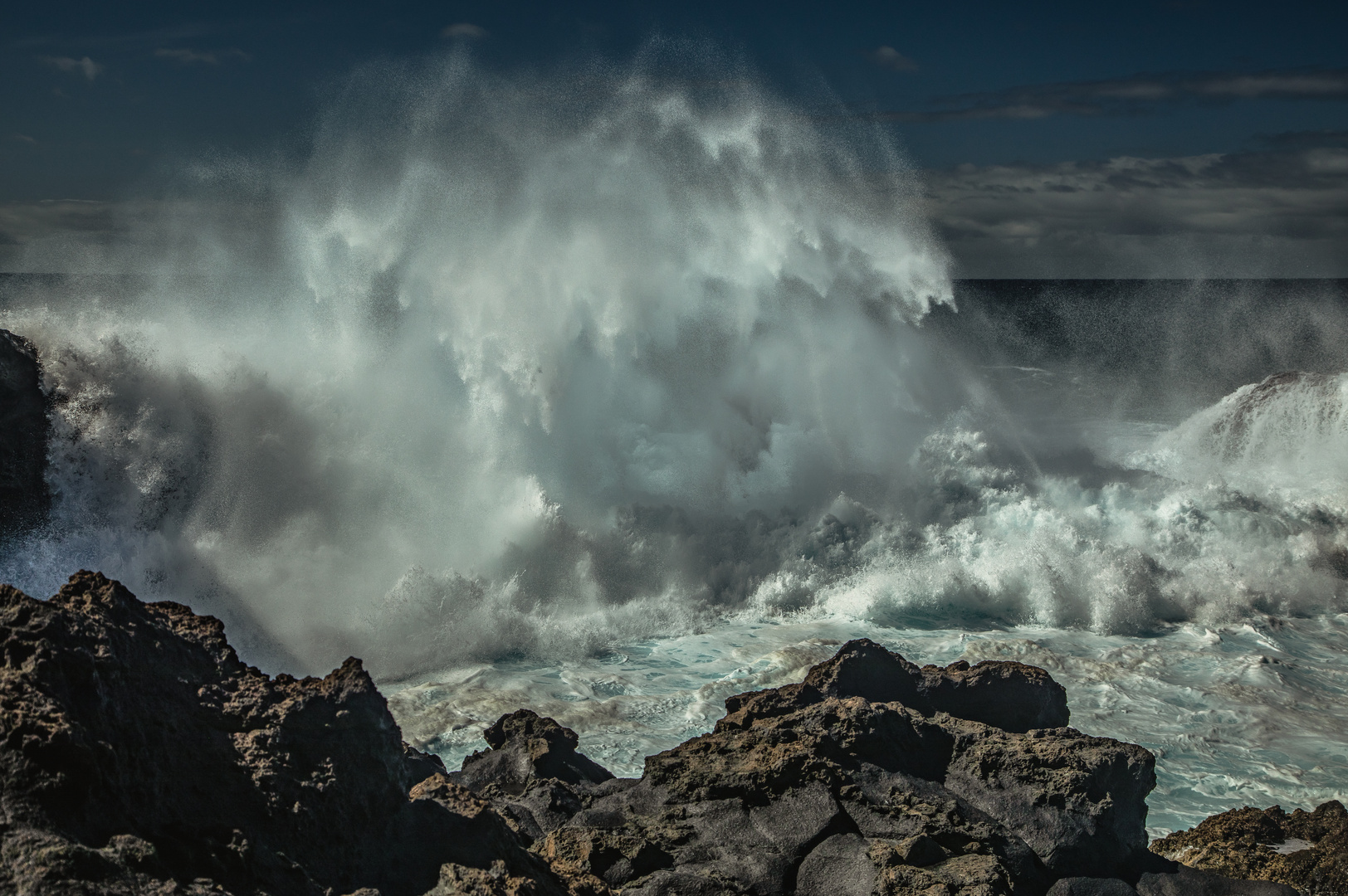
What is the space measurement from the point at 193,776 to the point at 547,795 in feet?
9.36

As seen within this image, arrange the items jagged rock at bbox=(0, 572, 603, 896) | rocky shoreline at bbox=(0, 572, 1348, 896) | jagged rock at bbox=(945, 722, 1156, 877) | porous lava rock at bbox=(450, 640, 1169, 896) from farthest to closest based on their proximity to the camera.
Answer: jagged rock at bbox=(945, 722, 1156, 877), porous lava rock at bbox=(450, 640, 1169, 896), rocky shoreline at bbox=(0, 572, 1348, 896), jagged rock at bbox=(0, 572, 603, 896)

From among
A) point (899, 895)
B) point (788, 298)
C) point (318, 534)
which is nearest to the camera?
point (899, 895)

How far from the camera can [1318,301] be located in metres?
77.6

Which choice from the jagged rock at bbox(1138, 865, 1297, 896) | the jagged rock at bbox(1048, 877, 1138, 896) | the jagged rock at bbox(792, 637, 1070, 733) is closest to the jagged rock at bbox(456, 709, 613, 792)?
the jagged rock at bbox(792, 637, 1070, 733)

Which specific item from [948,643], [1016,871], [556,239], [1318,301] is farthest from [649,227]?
[1318,301]

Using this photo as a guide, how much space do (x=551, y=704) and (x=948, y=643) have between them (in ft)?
19.4

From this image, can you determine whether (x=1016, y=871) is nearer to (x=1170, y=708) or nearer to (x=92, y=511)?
(x=1170, y=708)

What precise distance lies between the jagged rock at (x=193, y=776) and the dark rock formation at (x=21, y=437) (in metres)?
10.6

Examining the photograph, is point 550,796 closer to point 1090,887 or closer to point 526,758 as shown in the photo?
point 526,758

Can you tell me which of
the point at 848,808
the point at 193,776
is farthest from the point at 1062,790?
the point at 193,776

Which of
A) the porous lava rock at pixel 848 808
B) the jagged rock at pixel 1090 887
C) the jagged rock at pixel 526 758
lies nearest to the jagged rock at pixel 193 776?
the porous lava rock at pixel 848 808

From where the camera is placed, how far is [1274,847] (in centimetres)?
714

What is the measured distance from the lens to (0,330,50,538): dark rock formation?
43.5 feet

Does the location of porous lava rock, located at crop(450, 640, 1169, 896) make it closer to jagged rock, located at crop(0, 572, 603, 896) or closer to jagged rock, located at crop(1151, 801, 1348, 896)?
jagged rock, located at crop(0, 572, 603, 896)
